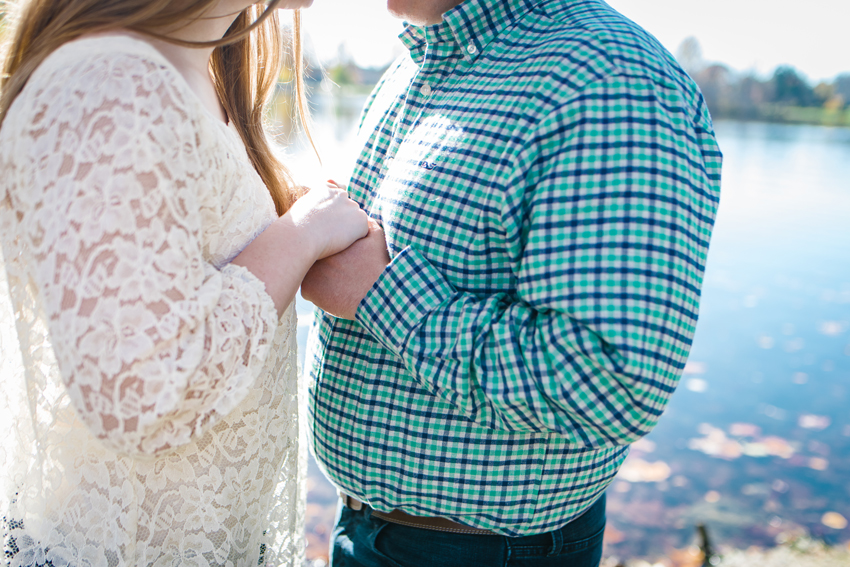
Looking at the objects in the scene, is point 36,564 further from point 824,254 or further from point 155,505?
point 824,254

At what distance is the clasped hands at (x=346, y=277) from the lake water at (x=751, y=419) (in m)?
0.50

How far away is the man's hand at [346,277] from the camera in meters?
1.36

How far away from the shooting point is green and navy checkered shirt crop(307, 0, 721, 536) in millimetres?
1112

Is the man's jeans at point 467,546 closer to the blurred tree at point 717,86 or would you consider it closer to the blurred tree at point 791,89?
the blurred tree at point 717,86

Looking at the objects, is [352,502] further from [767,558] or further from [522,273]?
[767,558]

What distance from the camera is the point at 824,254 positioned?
8.50m

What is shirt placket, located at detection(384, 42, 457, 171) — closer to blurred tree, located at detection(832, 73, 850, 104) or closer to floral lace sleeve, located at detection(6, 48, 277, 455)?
floral lace sleeve, located at detection(6, 48, 277, 455)

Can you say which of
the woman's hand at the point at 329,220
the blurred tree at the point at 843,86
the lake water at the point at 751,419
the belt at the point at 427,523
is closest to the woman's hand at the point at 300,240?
the woman's hand at the point at 329,220

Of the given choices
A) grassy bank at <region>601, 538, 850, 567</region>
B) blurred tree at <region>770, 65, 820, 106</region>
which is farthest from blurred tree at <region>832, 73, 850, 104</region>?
grassy bank at <region>601, 538, 850, 567</region>

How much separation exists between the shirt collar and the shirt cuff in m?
0.57

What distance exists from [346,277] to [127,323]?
19.9 inches

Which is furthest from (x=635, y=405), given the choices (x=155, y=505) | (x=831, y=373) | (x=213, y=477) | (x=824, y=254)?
(x=824, y=254)

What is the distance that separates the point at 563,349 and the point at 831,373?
5521mm

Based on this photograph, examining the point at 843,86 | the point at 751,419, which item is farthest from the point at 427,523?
the point at 843,86
